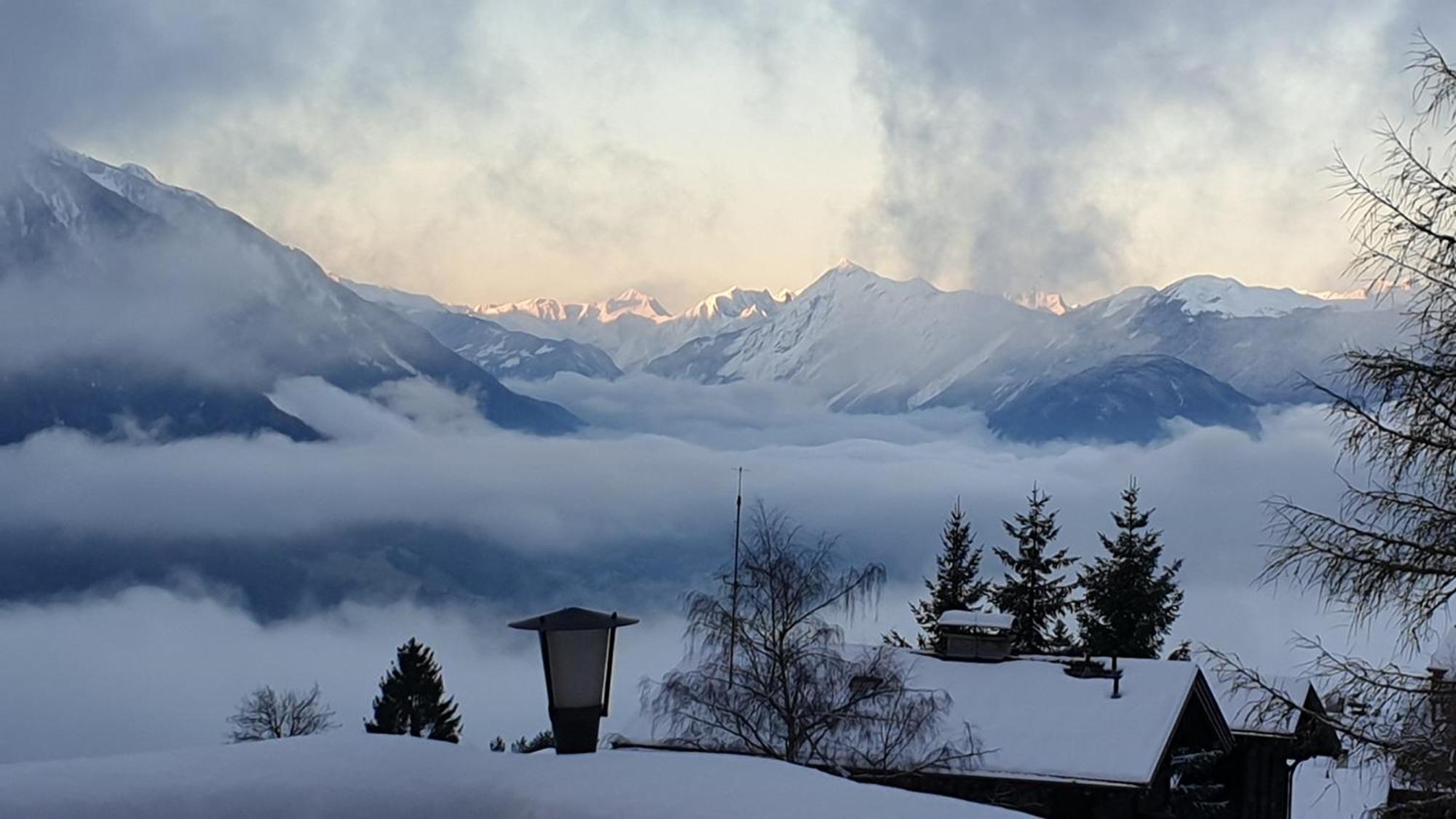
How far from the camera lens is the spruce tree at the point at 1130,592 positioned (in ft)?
140

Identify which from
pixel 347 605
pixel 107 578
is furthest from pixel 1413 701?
pixel 107 578

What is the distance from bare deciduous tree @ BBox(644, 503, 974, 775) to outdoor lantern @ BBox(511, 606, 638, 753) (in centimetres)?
1098

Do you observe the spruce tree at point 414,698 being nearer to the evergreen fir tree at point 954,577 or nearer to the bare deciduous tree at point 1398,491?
→ the evergreen fir tree at point 954,577

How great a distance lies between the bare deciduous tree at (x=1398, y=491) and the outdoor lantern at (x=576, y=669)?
19.0 feet

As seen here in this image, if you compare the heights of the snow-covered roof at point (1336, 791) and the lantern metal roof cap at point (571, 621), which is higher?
the lantern metal roof cap at point (571, 621)

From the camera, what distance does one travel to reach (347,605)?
187m

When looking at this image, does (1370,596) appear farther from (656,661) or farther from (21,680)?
(21,680)

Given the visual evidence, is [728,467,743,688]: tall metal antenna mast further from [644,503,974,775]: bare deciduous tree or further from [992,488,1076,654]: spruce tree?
[992,488,1076,654]: spruce tree

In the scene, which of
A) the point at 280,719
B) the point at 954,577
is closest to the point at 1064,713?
the point at 954,577

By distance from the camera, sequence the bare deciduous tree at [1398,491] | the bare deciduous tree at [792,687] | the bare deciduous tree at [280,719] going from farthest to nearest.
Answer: the bare deciduous tree at [280,719] < the bare deciduous tree at [792,687] < the bare deciduous tree at [1398,491]

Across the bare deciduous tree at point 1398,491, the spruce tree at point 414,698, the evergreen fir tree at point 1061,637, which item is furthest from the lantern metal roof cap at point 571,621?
the spruce tree at point 414,698

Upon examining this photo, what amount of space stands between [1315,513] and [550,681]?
6203 mm

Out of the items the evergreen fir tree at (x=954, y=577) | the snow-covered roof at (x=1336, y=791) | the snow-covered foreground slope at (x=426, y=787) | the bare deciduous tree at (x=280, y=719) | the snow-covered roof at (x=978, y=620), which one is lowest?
the bare deciduous tree at (x=280, y=719)

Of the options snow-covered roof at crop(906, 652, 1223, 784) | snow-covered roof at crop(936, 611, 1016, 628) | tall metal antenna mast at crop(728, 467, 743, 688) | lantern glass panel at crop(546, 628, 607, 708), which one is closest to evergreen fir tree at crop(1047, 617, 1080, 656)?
snow-covered roof at crop(936, 611, 1016, 628)
